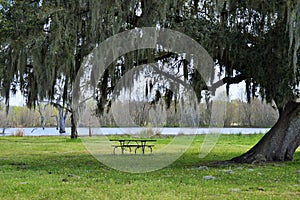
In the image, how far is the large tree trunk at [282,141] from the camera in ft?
31.6

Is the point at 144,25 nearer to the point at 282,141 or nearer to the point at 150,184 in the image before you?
the point at 150,184

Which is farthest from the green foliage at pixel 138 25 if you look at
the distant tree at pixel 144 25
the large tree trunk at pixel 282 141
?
the large tree trunk at pixel 282 141

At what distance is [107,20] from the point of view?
25.3 ft

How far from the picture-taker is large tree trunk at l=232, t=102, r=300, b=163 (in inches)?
379

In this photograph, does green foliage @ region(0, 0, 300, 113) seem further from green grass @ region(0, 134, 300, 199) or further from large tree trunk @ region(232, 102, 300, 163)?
green grass @ region(0, 134, 300, 199)

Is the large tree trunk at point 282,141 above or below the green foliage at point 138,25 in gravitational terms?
below

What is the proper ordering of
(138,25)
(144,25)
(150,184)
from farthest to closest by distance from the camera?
(138,25) < (144,25) < (150,184)

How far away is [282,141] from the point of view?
9.73 m

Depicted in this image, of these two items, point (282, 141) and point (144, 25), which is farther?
point (282, 141)

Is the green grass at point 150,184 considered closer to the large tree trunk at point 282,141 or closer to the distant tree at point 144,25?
the large tree trunk at point 282,141

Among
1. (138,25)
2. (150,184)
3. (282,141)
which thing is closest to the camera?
(150,184)

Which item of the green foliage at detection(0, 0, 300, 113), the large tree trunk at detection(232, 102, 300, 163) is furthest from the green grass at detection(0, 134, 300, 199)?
the green foliage at detection(0, 0, 300, 113)

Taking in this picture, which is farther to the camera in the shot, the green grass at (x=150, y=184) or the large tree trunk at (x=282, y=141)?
the large tree trunk at (x=282, y=141)

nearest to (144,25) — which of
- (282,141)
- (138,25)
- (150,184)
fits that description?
(138,25)
